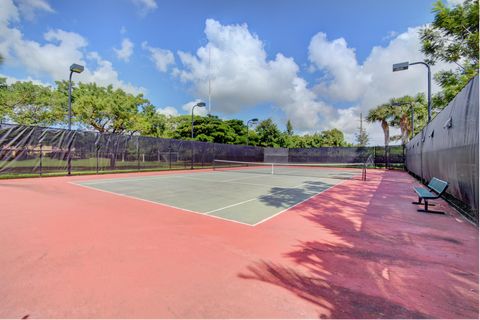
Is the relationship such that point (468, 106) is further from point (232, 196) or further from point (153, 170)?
point (153, 170)

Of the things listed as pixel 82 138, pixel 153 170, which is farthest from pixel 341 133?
pixel 82 138

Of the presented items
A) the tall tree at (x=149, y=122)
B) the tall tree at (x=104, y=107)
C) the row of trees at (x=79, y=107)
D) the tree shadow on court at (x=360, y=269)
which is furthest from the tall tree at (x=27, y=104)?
the tree shadow on court at (x=360, y=269)

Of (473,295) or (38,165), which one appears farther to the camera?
(38,165)

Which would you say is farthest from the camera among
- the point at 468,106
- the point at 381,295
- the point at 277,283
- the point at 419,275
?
the point at 468,106

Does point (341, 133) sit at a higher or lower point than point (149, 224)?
higher

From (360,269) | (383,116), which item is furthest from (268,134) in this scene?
(360,269)

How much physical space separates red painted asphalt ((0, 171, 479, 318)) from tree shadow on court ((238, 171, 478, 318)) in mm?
14

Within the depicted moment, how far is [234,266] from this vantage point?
9.33 ft

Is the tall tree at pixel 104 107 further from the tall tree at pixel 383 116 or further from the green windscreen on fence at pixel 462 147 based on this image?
the tall tree at pixel 383 116

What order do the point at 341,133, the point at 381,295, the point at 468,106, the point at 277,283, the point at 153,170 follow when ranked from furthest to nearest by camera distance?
1. the point at 341,133
2. the point at 153,170
3. the point at 468,106
4. the point at 277,283
5. the point at 381,295

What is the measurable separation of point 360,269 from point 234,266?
1.54 metres

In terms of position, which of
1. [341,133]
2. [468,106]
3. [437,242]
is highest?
[341,133]

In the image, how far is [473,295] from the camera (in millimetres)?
2283

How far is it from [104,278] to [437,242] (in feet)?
15.9
